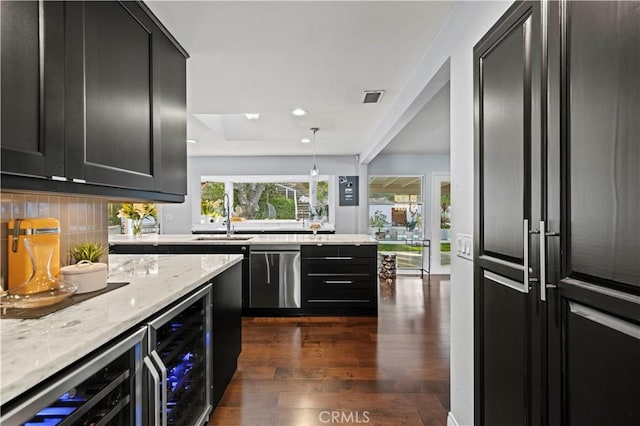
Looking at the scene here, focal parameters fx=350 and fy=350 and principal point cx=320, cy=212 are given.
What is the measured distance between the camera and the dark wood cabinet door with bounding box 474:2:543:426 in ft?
3.74

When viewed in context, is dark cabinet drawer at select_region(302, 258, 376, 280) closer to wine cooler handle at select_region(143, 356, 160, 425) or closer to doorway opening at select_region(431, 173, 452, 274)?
wine cooler handle at select_region(143, 356, 160, 425)

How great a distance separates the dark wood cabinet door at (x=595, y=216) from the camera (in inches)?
30.6

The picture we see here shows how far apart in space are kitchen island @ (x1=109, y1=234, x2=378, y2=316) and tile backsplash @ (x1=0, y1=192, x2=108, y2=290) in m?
2.18

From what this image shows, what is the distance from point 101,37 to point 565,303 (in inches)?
78.4

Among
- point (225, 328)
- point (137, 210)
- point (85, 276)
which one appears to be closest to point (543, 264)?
point (85, 276)

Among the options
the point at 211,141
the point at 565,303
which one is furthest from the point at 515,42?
the point at 211,141

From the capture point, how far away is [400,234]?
7086 mm

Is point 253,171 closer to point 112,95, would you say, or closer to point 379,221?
point 379,221

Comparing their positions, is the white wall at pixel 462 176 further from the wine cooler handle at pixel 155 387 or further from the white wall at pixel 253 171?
the white wall at pixel 253 171

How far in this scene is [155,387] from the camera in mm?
1279

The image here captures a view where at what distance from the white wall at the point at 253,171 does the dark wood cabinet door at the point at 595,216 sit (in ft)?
20.3

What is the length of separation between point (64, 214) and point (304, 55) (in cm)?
180

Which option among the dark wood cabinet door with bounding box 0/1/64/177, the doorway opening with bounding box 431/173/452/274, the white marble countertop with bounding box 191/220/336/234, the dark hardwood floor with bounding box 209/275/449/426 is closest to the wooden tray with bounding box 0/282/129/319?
the dark wood cabinet door with bounding box 0/1/64/177

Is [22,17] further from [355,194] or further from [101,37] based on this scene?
[355,194]
